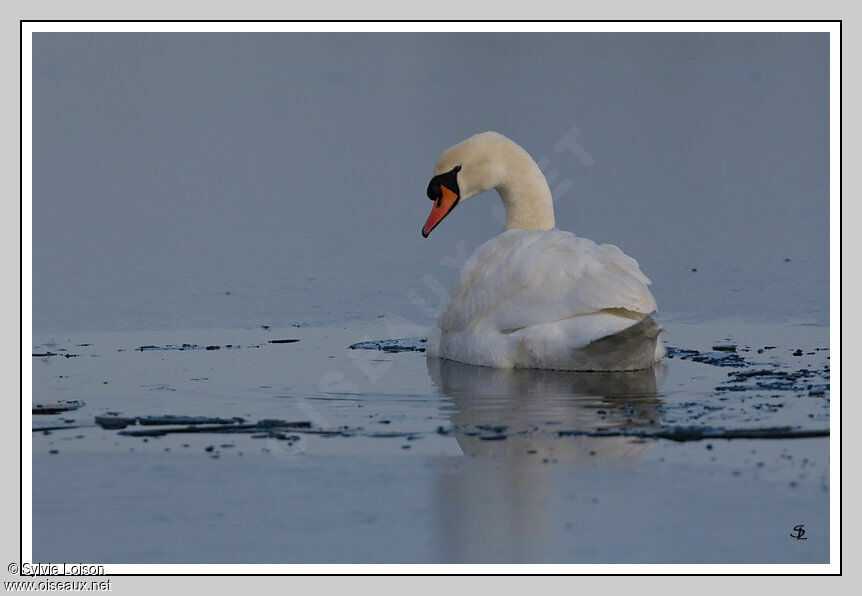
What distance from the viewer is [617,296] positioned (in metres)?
9.06

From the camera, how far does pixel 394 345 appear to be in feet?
34.8

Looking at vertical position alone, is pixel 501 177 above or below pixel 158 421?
above

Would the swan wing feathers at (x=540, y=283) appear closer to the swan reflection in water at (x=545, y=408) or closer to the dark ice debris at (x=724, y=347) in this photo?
the swan reflection in water at (x=545, y=408)

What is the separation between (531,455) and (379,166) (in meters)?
11.3

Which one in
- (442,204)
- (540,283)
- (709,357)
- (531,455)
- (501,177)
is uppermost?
(501,177)

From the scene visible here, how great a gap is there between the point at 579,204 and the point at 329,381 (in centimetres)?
715

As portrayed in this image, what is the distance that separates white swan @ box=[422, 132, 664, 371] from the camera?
9.06m

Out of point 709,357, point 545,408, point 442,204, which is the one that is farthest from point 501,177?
point 545,408

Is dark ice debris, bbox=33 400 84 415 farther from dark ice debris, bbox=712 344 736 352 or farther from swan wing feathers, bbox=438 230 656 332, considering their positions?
dark ice debris, bbox=712 344 736 352

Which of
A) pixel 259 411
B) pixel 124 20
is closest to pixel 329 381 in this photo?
pixel 259 411

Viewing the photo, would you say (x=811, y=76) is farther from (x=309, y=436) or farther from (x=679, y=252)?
(x=309, y=436)

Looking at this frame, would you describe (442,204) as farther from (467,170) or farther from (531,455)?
(531,455)

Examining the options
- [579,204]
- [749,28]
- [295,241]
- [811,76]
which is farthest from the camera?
[811,76]

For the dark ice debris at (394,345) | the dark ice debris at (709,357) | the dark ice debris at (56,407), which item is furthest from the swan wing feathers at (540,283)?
the dark ice debris at (56,407)
